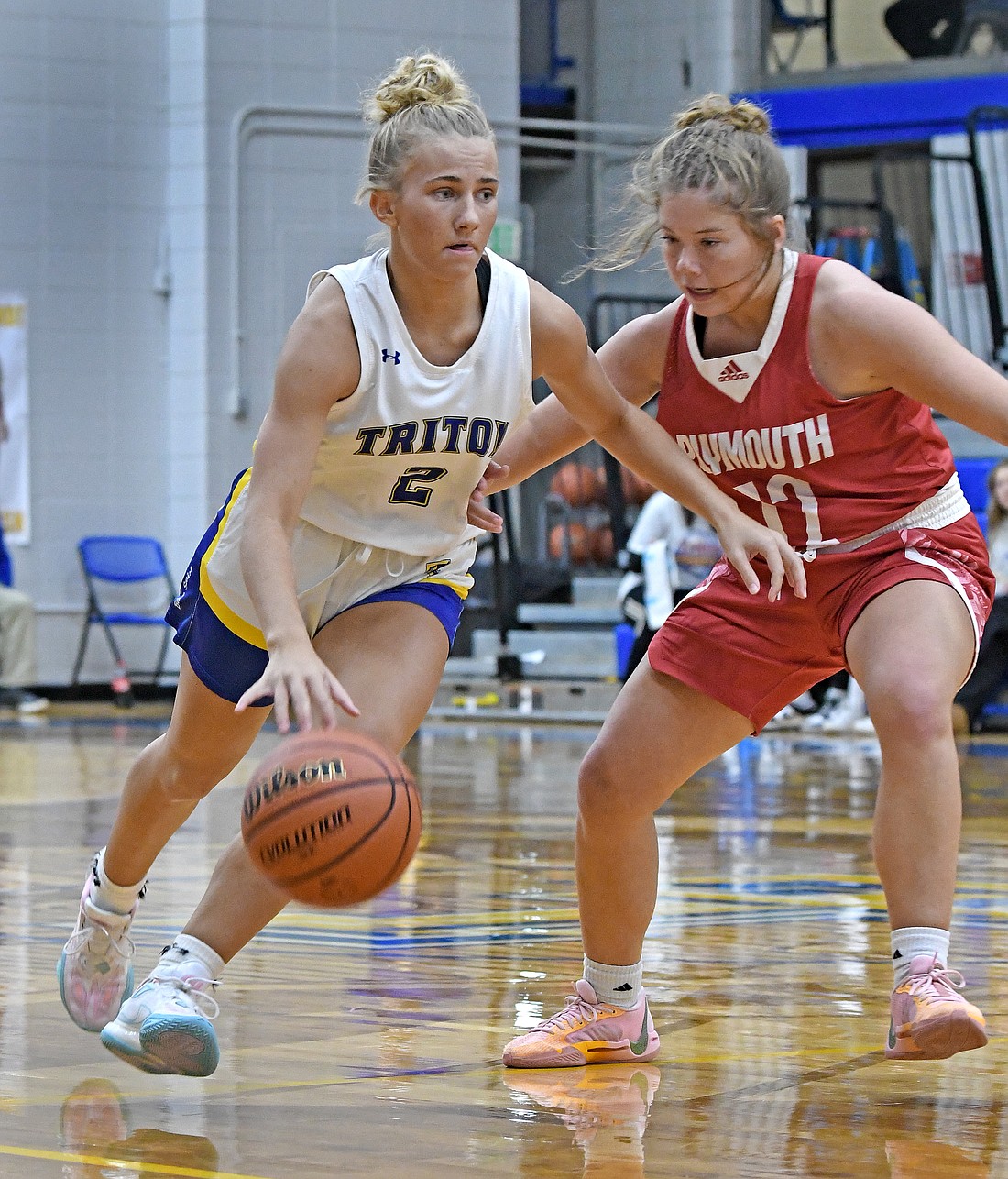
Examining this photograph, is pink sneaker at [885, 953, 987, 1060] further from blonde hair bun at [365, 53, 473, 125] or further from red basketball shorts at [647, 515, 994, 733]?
blonde hair bun at [365, 53, 473, 125]

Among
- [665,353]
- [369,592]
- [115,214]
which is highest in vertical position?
[115,214]

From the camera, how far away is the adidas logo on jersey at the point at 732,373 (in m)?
3.11

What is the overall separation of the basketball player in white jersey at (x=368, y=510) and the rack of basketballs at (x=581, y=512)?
9.22 m

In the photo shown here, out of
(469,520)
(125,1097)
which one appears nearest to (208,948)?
(125,1097)

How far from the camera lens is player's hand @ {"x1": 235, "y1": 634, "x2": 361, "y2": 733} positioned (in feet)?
8.50

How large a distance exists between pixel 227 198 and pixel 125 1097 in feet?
35.1

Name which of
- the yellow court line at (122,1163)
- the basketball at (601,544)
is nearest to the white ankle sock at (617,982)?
the yellow court line at (122,1163)

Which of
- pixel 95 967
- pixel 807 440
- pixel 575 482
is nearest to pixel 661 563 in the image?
pixel 575 482

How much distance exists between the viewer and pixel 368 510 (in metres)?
3.06

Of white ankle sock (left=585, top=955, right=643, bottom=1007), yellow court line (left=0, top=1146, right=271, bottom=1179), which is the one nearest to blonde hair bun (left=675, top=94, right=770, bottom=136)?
white ankle sock (left=585, top=955, right=643, bottom=1007)

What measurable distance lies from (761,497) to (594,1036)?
911 millimetres

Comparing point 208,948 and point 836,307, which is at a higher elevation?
point 836,307

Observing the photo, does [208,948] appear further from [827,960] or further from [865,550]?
[827,960]

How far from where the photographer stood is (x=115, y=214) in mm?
12914
